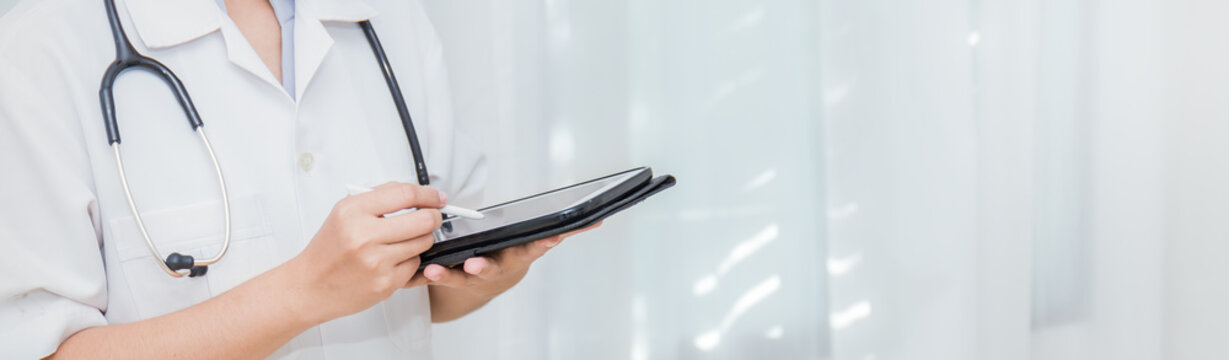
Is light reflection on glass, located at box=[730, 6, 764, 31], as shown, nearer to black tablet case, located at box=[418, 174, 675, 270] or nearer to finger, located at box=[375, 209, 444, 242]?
black tablet case, located at box=[418, 174, 675, 270]

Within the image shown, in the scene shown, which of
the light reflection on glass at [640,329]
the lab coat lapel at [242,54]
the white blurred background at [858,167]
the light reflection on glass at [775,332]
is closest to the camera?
the lab coat lapel at [242,54]

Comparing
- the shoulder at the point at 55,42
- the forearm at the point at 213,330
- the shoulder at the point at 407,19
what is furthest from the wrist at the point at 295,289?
the shoulder at the point at 407,19

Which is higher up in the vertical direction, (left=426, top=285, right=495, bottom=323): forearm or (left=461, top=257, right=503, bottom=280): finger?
(left=461, top=257, right=503, bottom=280): finger

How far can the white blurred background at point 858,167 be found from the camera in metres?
1.06

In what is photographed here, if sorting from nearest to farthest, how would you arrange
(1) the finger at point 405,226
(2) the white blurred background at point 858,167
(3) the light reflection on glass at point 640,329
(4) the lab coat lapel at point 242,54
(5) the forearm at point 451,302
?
(1) the finger at point 405,226 < (4) the lab coat lapel at point 242,54 < (5) the forearm at point 451,302 < (2) the white blurred background at point 858,167 < (3) the light reflection on glass at point 640,329

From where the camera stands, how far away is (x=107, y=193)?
1.89ft

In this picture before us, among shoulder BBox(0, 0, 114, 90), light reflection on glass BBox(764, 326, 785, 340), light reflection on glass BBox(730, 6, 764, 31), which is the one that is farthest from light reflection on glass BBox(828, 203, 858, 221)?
shoulder BBox(0, 0, 114, 90)

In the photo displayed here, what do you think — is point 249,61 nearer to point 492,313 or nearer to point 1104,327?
point 492,313

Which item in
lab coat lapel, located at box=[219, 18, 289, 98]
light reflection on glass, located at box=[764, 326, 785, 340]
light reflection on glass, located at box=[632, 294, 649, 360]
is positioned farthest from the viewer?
light reflection on glass, located at box=[764, 326, 785, 340]

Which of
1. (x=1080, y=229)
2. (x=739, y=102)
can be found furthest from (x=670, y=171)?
(x=1080, y=229)

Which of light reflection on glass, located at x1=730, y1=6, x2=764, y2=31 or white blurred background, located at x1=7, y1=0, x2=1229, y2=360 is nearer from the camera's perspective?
white blurred background, located at x1=7, y1=0, x2=1229, y2=360

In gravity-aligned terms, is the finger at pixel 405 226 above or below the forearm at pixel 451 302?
above

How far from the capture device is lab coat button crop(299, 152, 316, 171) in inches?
26.0

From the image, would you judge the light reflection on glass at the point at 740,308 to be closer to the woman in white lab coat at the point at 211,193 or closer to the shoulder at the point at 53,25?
the woman in white lab coat at the point at 211,193
